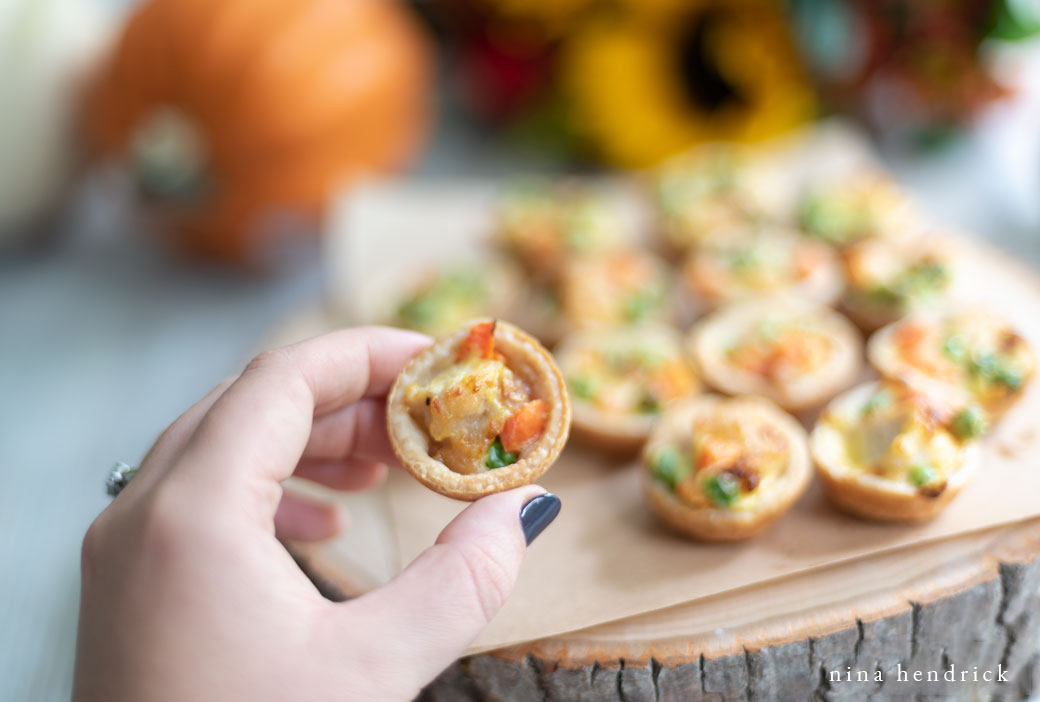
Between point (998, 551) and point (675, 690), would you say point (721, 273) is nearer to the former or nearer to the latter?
point (998, 551)

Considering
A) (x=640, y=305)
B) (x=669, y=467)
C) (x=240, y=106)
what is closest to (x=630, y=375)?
(x=640, y=305)

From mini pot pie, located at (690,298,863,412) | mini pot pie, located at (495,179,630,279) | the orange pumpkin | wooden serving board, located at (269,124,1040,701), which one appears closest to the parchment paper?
wooden serving board, located at (269,124,1040,701)

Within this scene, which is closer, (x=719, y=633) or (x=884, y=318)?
(x=719, y=633)

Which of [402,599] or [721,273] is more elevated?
[402,599]

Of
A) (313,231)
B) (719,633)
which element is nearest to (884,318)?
(719,633)

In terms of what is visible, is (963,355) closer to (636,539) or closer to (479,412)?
(636,539)

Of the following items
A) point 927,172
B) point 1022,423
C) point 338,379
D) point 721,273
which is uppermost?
point 338,379

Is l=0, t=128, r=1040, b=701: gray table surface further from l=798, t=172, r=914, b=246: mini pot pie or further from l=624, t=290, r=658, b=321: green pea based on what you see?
l=624, t=290, r=658, b=321: green pea

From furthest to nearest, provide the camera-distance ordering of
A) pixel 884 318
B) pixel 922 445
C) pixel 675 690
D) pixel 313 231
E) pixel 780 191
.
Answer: pixel 313 231
pixel 780 191
pixel 884 318
pixel 922 445
pixel 675 690
